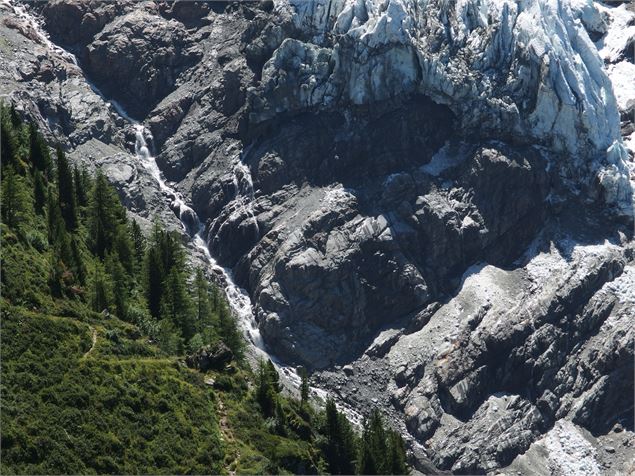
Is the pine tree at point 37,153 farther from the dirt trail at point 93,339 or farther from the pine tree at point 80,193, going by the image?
the dirt trail at point 93,339

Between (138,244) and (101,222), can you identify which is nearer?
(101,222)

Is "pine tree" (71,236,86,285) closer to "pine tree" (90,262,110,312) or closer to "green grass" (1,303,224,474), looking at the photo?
"pine tree" (90,262,110,312)

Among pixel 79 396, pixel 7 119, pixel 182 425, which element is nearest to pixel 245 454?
pixel 182 425

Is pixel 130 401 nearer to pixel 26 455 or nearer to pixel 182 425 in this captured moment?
pixel 182 425

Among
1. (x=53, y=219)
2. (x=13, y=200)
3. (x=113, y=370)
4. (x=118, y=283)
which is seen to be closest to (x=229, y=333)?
(x=118, y=283)

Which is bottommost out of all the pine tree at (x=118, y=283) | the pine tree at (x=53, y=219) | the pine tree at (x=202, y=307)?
the pine tree at (x=202, y=307)

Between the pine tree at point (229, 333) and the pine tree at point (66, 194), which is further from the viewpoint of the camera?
the pine tree at point (229, 333)

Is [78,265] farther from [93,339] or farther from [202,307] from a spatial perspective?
[202,307]

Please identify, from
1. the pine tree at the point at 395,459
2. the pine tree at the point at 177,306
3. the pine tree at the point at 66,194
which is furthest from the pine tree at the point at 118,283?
the pine tree at the point at 395,459

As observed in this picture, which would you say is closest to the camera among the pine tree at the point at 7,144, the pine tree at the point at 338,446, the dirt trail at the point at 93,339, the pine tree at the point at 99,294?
the dirt trail at the point at 93,339
